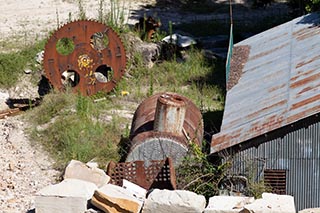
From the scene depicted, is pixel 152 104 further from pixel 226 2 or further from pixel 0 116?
pixel 226 2

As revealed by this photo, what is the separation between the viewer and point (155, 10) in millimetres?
26156

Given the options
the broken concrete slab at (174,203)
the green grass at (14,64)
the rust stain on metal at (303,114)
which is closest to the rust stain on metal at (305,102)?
the rust stain on metal at (303,114)

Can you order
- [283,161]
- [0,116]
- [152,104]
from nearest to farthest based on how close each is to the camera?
[283,161], [152,104], [0,116]

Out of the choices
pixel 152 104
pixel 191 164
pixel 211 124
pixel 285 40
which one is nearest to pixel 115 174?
pixel 191 164

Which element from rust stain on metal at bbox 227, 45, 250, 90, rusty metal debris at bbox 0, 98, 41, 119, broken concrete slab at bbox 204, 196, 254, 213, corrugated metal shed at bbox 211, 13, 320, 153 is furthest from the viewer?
rusty metal debris at bbox 0, 98, 41, 119

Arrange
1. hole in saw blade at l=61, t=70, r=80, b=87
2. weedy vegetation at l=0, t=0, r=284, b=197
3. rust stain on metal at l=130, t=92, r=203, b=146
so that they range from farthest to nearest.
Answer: hole in saw blade at l=61, t=70, r=80, b=87 < rust stain on metal at l=130, t=92, r=203, b=146 < weedy vegetation at l=0, t=0, r=284, b=197

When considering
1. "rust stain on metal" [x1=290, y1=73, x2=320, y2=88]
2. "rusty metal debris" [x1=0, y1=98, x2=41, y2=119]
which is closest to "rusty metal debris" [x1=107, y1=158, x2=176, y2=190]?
"rust stain on metal" [x1=290, y1=73, x2=320, y2=88]

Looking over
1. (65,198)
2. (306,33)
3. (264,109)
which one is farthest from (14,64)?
(65,198)

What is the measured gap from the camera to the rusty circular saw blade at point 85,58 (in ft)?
56.7

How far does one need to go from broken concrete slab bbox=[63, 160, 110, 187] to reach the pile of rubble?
1.21 feet

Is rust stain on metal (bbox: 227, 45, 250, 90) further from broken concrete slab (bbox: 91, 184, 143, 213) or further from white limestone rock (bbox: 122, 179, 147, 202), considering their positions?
broken concrete slab (bbox: 91, 184, 143, 213)

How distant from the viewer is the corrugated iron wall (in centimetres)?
1111

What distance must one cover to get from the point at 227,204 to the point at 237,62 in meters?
5.09

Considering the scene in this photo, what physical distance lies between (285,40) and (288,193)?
183 inches
